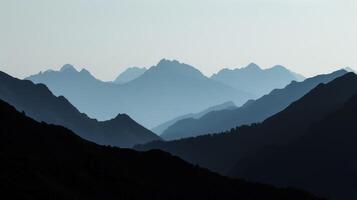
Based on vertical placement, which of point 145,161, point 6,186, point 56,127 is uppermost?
point 56,127

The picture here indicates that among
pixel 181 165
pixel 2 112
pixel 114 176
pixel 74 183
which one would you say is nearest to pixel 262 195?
pixel 181 165

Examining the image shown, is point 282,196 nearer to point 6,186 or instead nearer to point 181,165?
point 181,165

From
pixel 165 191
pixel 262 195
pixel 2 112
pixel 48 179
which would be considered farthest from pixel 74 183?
pixel 262 195

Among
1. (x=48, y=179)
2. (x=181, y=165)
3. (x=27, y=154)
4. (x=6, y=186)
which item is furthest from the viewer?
(x=181, y=165)

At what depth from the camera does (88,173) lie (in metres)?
103

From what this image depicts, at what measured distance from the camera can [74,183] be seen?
94.8 m

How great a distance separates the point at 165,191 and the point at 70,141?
2369 centimetres

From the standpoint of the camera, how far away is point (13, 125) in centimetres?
11556

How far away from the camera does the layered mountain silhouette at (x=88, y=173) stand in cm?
8581

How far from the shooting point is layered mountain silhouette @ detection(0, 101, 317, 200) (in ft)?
282

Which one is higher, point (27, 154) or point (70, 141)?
point (70, 141)

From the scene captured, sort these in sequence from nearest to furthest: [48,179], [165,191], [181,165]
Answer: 1. [48,179]
2. [165,191]
3. [181,165]

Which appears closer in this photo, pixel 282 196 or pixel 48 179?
pixel 48 179

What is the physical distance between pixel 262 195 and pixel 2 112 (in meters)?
56.8
